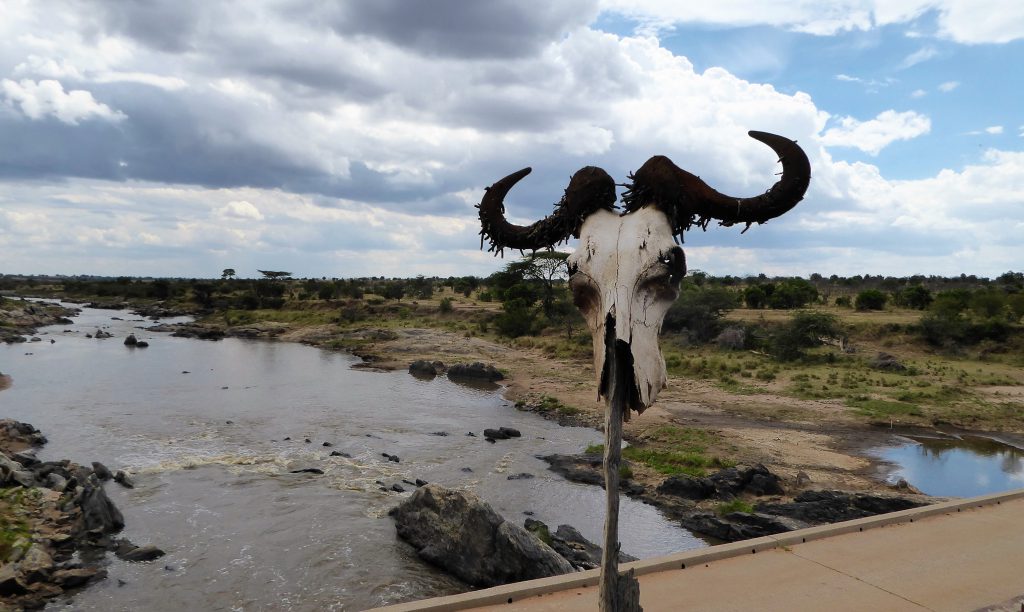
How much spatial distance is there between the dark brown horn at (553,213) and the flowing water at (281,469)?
28.2ft

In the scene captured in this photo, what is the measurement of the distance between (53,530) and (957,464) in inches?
868

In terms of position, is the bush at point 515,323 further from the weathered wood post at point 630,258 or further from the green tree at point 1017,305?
the weathered wood post at point 630,258

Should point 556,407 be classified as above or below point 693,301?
below

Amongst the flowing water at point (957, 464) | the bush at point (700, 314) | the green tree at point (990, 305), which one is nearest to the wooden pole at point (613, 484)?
the flowing water at point (957, 464)

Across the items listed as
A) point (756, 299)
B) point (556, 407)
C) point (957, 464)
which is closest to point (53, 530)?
point (556, 407)

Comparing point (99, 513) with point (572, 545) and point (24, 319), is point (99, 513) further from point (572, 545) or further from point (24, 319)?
point (24, 319)

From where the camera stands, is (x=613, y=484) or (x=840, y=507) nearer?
(x=613, y=484)

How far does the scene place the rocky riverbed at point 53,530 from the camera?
967cm

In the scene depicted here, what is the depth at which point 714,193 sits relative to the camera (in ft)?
7.73

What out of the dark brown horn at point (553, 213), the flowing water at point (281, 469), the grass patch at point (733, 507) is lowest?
the flowing water at point (281, 469)

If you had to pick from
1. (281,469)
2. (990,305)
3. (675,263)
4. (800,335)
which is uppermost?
(990,305)

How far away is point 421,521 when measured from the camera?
11398 mm

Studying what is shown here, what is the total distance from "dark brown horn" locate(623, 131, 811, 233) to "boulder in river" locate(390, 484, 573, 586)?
27.2 feet

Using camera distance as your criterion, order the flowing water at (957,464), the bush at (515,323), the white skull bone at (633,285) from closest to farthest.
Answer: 1. the white skull bone at (633,285)
2. the flowing water at (957,464)
3. the bush at (515,323)
